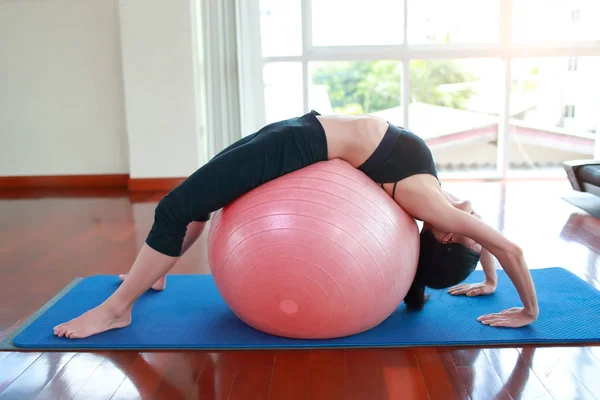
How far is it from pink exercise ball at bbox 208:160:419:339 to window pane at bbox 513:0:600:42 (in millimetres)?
4001

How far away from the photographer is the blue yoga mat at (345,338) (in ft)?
7.36

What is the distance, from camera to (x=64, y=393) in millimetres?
1961

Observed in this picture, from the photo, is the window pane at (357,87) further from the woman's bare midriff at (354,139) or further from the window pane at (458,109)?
the woman's bare midriff at (354,139)

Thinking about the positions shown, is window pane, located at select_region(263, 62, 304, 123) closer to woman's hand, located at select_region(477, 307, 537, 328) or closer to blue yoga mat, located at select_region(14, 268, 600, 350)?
blue yoga mat, located at select_region(14, 268, 600, 350)

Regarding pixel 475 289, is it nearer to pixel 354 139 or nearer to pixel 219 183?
pixel 354 139

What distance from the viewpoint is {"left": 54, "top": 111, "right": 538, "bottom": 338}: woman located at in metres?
2.21

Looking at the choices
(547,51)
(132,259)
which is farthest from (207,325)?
(547,51)

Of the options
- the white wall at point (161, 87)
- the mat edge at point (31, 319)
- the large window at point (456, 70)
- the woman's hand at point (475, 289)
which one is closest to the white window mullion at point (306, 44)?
the large window at point (456, 70)

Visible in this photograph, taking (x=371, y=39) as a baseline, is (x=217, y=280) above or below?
below

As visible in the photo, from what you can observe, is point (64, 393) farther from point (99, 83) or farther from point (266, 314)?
point (99, 83)

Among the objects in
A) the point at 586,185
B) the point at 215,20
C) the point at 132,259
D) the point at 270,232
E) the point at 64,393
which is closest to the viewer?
the point at 64,393

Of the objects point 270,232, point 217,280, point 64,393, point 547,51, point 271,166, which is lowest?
point 64,393

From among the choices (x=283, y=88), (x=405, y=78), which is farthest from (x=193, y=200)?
(x=405, y=78)

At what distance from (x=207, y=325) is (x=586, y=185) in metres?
3.04
